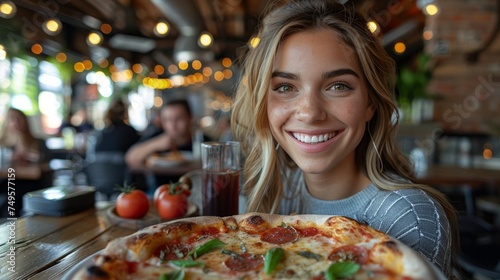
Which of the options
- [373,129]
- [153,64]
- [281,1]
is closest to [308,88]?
[373,129]

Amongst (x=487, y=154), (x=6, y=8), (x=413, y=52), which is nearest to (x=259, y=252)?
(x=6, y=8)

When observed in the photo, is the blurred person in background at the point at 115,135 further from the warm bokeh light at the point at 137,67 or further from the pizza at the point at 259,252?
the warm bokeh light at the point at 137,67

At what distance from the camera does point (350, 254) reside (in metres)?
0.90

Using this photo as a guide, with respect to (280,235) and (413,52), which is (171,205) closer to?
(280,235)

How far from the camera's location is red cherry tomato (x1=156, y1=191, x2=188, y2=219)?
61.2 inches

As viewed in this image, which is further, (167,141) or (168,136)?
(168,136)

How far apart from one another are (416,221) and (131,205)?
1082 millimetres

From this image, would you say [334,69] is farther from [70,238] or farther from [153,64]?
[153,64]

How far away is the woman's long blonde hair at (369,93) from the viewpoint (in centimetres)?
133

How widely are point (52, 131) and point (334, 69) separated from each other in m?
9.22

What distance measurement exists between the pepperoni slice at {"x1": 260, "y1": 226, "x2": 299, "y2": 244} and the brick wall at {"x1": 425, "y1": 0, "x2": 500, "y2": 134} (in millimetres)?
5029

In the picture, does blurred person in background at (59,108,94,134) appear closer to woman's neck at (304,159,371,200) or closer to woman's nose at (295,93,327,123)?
woman's neck at (304,159,371,200)

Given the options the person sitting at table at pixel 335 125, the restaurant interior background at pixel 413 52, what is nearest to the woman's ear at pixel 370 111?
the person sitting at table at pixel 335 125

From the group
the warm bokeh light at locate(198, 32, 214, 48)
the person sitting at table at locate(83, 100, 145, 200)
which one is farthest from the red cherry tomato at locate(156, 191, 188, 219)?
the warm bokeh light at locate(198, 32, 214, 48)
